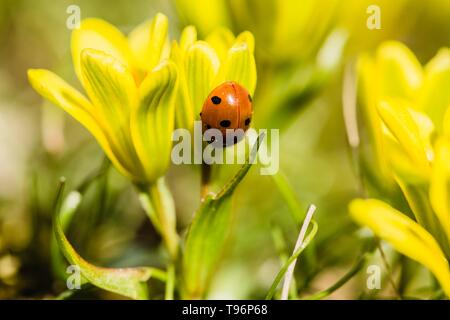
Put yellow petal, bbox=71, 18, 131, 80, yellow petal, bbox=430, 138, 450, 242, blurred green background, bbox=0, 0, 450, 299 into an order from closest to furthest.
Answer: yellow petal, bbox=430, 138, 450, 242
yellow petal, bbox=71, 18, 131, 80
blurred green background, bbox=0, 0, 450, 299

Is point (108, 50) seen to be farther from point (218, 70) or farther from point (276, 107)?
point (276, 107)

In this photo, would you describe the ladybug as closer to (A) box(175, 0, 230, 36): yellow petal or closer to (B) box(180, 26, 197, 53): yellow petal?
(B) box(180, 26, 197, 53): yellow petal

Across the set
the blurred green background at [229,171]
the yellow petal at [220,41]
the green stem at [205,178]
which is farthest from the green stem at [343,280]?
the yellow petal at [220,41]

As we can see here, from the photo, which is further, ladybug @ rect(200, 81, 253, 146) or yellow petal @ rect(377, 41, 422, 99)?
yellow petal @ rect(377, 41, 422, 99)

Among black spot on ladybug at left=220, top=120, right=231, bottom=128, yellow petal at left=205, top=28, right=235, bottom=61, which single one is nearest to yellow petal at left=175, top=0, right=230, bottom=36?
yellow petal at left=205, top=28, right=235, bottom=61

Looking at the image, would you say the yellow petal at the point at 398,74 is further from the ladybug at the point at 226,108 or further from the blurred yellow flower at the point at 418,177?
the ladybug at the point at 226,108
